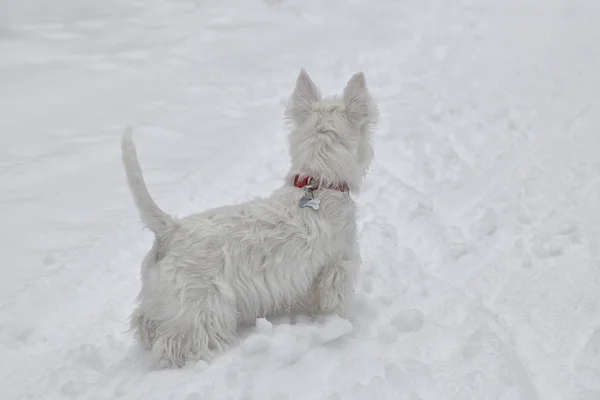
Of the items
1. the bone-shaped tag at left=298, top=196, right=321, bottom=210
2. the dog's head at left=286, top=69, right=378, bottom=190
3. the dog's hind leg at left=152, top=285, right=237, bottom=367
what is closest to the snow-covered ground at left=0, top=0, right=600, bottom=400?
the dog's hind leg at left=152, top=285, right=237, bottom=367

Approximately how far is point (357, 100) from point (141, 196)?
134 centimetres

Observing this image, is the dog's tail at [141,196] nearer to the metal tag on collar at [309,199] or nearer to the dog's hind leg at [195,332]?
the dog's hind leg at [195,332]

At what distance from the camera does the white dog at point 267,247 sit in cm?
297

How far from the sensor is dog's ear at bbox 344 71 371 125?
Answer: 343 centimetres

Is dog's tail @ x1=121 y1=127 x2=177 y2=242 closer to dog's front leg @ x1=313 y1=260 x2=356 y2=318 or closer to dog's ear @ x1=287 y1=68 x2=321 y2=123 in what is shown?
dog's front leg @ x1=313 y1=260 x2=356 y2=318

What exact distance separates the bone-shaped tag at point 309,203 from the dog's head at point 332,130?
16 cm

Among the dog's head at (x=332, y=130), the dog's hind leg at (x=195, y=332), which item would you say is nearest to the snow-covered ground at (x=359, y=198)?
the dog's hind leg at (x=195, y=332)

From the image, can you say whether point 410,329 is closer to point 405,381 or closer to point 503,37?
point 405,381

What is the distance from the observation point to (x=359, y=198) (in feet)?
16.1

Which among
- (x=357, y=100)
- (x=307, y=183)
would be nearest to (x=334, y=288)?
(x=307, y=183)

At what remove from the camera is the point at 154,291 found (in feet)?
9.88

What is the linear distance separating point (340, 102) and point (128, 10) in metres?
7.09

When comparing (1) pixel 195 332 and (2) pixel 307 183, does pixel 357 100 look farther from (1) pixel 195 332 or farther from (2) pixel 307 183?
(1) pixel 195 332

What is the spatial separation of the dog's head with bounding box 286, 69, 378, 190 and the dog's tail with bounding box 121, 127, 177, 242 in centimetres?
84
